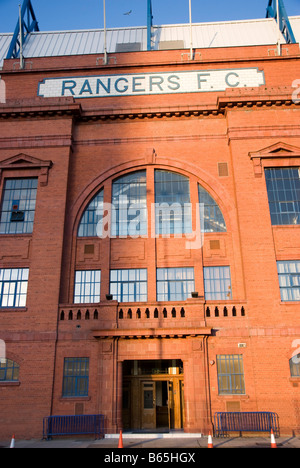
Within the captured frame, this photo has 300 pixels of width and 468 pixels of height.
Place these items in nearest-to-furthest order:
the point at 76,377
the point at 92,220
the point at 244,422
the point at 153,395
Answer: the point at 244,422 → the point at 76,377 → the point at 153,395 → the point at 92,220

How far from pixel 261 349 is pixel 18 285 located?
12.8 metres

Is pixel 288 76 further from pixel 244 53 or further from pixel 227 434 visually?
pixel 227 434

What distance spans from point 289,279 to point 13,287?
14.5 meters

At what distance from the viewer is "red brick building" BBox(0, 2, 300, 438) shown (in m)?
18.9

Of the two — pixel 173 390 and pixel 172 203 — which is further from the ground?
pixel 172 203

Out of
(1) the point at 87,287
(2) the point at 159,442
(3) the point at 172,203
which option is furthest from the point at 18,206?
(2) the point at 159,442

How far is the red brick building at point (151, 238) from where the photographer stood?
62.1ft

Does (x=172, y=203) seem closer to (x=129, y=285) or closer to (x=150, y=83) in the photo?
(x=129, y=285)

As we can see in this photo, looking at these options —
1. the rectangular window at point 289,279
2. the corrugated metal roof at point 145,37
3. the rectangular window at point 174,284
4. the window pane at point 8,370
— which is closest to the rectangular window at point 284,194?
the rectangular window at point 289,279

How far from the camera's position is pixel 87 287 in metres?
21.6

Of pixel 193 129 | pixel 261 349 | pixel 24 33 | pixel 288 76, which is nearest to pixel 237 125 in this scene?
pixel 193 129

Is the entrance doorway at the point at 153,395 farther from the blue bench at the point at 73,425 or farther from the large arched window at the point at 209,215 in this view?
the large arched window at the point at 209,215

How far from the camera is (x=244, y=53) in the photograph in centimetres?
2648

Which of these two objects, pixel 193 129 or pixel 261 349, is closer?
pixel 261 349
